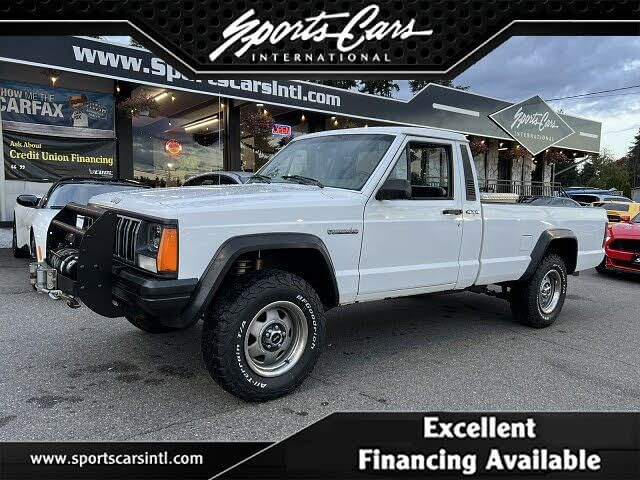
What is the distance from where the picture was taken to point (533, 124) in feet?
69.2

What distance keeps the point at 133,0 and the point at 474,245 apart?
11.3 ft

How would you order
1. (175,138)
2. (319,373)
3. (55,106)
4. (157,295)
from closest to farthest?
1. (157,295)
2. (319,373)
3. (55,106)
4. (175,138)

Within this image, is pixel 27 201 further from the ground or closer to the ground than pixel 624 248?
further from the ground

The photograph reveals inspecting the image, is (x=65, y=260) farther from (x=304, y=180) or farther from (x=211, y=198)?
(x=304, y=180)

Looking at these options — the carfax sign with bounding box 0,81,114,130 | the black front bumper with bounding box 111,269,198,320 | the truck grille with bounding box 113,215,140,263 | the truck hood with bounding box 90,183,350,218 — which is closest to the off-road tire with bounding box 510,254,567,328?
the truck hood with bounding box 90,183,350,218

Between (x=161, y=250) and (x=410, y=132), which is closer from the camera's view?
(x=161, y=250)

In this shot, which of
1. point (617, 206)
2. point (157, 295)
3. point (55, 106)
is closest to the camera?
point (157, 295)

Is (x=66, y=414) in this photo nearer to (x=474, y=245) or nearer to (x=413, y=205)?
(x=413, y=205)

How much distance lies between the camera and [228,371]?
3168 mm

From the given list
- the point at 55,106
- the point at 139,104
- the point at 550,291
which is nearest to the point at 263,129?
the point at 139,104

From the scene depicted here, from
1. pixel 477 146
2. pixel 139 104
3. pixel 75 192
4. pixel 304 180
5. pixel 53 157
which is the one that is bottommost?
pixel 75 192

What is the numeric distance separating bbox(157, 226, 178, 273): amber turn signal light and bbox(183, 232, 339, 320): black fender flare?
196 millimetres

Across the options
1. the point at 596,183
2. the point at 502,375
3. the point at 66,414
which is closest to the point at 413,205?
the point at 502,375

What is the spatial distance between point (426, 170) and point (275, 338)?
2090 mm
